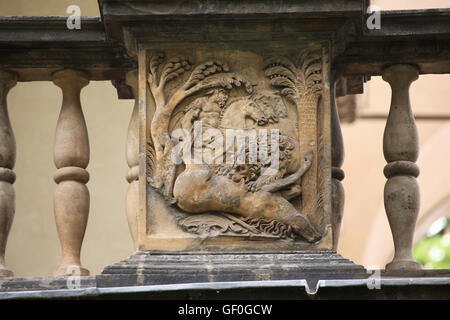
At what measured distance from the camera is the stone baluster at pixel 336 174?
5.74 metres

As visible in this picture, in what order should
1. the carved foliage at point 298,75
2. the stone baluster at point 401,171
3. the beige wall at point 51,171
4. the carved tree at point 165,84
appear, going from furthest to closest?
1. the beige wall at point 51,171
2. the stone baluster at point 401,171
3. the carved foliage at point 298,75
4. the carved tree at point 165,84

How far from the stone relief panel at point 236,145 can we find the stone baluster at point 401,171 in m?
0.45

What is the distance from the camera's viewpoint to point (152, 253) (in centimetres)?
526

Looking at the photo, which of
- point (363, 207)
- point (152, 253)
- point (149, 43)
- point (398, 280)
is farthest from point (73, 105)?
point (363, 207)

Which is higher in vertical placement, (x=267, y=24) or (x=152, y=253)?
(x=267, y=24)

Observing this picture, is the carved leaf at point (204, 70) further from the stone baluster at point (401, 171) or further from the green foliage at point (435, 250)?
the green foliage at point (435, 250)

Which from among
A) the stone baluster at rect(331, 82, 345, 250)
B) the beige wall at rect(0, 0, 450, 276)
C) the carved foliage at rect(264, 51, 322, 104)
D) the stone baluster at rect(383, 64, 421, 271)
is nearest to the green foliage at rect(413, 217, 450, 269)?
the beige wall at rect(0, 0, 450, 276)

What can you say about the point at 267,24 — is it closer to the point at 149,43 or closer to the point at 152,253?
the point at 149,43

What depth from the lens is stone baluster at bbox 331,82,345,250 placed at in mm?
5742

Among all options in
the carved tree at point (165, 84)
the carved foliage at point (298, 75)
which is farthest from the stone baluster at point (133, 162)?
the carved foliage at point (298, 75)

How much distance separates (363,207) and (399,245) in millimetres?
9258

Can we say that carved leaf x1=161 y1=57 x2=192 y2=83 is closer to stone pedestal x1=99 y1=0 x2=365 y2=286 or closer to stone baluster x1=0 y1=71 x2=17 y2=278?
stone pedestal x1=99 y1=0 x2=365 y2=286

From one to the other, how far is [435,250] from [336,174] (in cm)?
1278

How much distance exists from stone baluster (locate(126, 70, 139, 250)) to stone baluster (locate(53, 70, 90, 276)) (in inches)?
8.0
